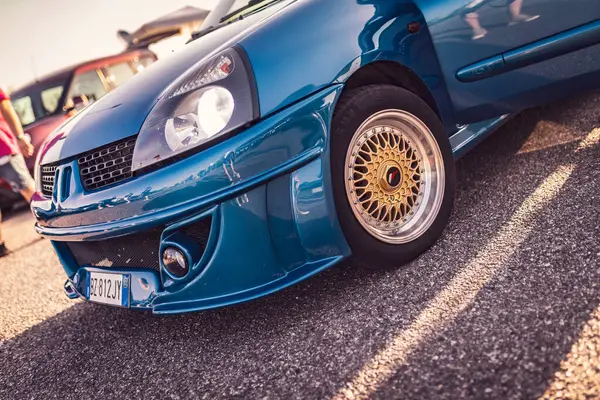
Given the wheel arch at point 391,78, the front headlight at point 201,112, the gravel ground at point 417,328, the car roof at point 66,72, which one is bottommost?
the gravel ground at point 417,328

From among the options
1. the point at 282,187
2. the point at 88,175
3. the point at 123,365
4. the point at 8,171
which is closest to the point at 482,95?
the point at 282,187

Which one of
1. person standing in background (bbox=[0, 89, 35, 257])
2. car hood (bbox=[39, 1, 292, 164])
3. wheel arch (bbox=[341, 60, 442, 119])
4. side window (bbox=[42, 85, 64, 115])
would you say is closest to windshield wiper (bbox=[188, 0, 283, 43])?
car hood (bbox=[39, 1, 292, 164])

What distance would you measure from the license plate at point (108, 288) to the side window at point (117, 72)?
5.09 m

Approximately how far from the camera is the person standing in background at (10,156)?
4.92 m

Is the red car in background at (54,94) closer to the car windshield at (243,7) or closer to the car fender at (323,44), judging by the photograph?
the car windshield at (243,7)

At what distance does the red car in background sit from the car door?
15.9ft

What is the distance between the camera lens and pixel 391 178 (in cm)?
233

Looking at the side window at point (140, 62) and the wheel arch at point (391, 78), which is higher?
the side window at point (140, 62)

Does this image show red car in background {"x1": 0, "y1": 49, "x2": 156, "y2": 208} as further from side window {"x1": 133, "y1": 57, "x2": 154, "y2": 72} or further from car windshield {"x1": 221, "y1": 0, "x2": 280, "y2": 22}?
car windshield {"x1": 221, "y1": 0, "x2": 280, "y2": 22}

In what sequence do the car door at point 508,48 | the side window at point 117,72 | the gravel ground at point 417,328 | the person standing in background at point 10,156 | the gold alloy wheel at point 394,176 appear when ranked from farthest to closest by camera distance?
the side window at point 117,72
the person standing in background at point 10,156
the car door at point 508,48
the gold alloy wheel at point 394,176
the gravel ground at point 417,328

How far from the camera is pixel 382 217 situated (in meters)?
2.29

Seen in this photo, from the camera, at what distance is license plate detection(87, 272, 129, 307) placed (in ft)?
7.40

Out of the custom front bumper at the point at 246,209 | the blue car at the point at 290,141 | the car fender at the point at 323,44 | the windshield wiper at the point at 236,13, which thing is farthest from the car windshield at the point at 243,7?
the custom front bumper at the point at 246,209

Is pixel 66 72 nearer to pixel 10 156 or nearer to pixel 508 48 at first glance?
pixel 10 156
